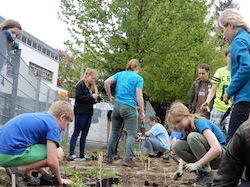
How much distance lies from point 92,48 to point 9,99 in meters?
6.47

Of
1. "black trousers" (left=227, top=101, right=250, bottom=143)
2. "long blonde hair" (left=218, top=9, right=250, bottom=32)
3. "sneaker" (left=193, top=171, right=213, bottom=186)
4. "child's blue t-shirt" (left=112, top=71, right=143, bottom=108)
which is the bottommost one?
"sneaker" (left=193, top=171, right=213, bottom=186)

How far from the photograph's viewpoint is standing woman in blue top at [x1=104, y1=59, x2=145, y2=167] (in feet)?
18.9

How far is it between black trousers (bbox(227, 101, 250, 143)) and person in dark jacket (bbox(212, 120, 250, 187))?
1.61m

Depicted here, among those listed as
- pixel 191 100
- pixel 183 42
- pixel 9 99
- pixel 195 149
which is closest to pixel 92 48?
pixel 183 42

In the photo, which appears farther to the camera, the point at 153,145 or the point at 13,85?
the point at 153,145

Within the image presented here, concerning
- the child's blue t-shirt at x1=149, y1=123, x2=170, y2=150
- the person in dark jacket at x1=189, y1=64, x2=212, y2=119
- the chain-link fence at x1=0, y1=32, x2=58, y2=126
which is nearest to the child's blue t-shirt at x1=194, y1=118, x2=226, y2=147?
the person in dark jacket at x1=189, y1=64, x2=212, y2=119

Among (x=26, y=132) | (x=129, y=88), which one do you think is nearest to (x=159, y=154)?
(x=129, y=88)

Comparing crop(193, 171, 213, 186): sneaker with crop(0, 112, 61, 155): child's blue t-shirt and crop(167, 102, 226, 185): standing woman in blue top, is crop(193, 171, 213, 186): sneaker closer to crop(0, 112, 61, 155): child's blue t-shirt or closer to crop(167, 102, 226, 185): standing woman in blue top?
crop(167, 102, 226, 185): standing woman in blue top

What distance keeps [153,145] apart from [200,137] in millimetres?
4690

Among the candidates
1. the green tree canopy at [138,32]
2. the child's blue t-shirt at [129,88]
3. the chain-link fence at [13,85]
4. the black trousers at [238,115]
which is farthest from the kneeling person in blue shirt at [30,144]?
the green tree canopy at [138,32]

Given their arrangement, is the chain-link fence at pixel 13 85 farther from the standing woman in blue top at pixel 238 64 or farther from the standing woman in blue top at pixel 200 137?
the standing woman in blue top at pixel 238 64

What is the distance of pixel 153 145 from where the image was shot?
28.2ft

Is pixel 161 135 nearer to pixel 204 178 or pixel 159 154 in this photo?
pixel 159 154

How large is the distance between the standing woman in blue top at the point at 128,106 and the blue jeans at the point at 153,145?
2463 mm
